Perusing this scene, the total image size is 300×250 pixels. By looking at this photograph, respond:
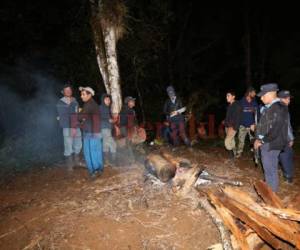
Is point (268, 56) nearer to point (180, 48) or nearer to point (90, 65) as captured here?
point (180, 48)

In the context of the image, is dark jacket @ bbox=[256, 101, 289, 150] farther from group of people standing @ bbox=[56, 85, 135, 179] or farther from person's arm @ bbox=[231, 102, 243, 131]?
group of people standing @ bbox=[56, 85, 135, 179]

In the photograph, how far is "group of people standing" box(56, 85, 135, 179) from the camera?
6633 mm

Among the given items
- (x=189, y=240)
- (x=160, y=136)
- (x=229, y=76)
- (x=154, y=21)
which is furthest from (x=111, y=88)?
(x=229, y=76)

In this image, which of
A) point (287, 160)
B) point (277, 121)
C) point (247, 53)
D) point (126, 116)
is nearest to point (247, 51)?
point (247, 53)

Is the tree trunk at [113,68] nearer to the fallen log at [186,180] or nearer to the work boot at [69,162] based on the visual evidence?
the work boot at [69,162]

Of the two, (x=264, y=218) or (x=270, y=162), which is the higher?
(x=270, y=162)

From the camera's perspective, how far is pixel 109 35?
312 inches

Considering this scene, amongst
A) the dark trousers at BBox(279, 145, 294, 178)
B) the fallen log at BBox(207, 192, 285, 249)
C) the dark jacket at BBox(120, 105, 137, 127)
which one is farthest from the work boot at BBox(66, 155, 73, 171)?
the dark trousers at BBox(279, 145, 294, 178)

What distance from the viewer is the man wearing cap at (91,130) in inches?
259

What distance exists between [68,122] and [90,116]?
1.15m

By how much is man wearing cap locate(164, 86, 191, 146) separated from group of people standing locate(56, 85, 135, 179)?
4.27 ft

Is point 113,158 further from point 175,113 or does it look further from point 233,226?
point 233,226

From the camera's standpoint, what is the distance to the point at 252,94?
765 cm

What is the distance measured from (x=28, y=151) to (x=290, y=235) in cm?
840
